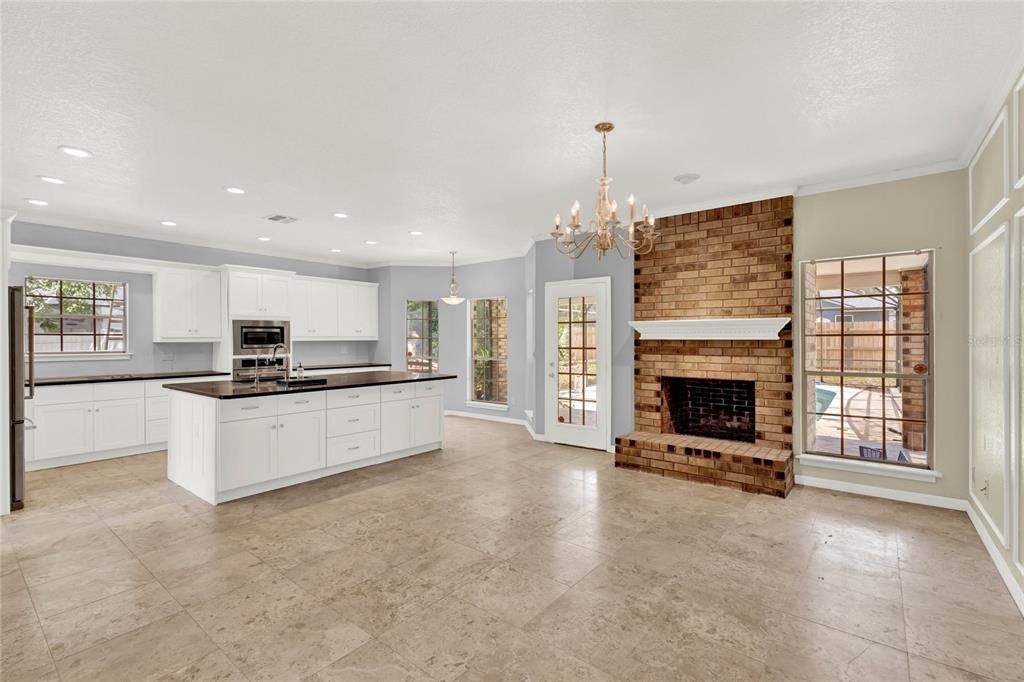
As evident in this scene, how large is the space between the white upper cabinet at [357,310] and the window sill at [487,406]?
2.07 metres

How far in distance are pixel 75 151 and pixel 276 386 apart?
2285 millimetres

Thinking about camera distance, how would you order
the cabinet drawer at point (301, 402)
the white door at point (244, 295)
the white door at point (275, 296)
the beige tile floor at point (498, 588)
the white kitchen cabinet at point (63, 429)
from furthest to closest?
the white door at point (275, 296)
the white door at point (244, 295)
the white kitchen cabinet at point (63, 429)
the cabinet drawer at point (301, 402)
the beige tile floor at point (498, 588)

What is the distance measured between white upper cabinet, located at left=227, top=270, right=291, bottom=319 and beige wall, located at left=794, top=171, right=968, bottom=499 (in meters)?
7.00

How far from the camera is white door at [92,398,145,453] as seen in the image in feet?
17.5

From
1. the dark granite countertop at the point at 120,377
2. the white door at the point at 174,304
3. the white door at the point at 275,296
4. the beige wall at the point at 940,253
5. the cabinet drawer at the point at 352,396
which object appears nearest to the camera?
the beige wall at the point at 940,253

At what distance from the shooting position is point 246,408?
13.6 ft

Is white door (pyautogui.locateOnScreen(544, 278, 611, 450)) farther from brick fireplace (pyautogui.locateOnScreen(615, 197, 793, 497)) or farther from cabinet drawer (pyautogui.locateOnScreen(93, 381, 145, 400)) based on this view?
cabinet drawer (pyautogui.locateOnScreen(93, 381, 145, 400))

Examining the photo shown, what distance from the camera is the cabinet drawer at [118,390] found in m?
5.34

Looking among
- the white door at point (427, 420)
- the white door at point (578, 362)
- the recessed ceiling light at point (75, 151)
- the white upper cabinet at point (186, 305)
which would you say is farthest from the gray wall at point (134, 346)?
the white door at point (578, 362)

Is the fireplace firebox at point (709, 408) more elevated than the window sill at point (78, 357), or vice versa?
the window sill at point (78, 357)

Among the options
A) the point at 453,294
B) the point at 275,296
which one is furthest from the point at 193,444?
the point at 453,294

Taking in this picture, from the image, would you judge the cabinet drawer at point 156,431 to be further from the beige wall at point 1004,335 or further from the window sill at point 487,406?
the beige wall at point 1004,335

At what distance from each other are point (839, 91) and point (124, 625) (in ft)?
15.0

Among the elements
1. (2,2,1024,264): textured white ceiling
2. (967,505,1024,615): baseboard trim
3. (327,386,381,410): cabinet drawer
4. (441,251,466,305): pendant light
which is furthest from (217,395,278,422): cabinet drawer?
(967,505,1024,615): baseboard trim
